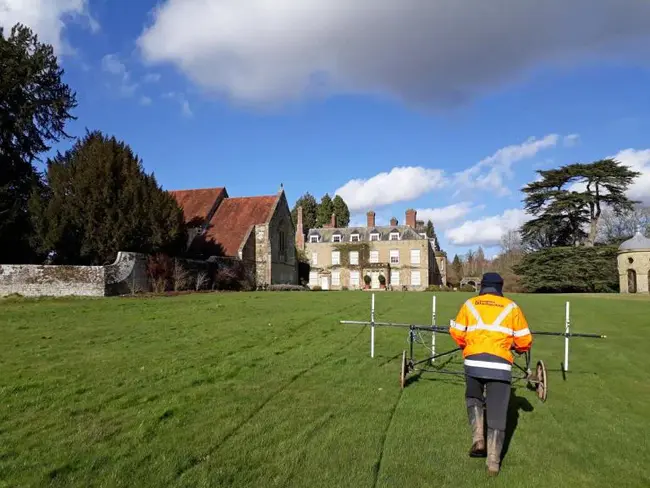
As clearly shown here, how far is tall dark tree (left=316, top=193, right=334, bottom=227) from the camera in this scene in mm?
76562

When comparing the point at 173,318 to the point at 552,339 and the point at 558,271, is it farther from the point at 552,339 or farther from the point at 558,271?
the point at 558,271

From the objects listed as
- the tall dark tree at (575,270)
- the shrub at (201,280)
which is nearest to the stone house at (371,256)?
the tall dark tree at (575,270)

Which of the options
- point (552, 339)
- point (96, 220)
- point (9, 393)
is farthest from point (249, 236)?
point (9, 393)

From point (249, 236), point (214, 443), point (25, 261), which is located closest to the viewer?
point (214, 443)

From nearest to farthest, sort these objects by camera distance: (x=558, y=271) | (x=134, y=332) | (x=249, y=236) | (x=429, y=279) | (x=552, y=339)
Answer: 1. (x=134, y=332)
2. (x=552, y=339)
3. (x=249, y=236)
4. (x=558, y=271)
5. (x=429, y=279)

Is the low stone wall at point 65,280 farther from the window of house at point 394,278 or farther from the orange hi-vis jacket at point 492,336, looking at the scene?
the window of house at point 394,278

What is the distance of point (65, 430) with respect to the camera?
5.07m

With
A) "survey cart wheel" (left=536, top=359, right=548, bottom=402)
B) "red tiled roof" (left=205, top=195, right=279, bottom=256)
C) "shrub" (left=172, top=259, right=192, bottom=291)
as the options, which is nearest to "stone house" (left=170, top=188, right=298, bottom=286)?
"red tiled roof" (left=205, top=195, right=279, bottom=256)

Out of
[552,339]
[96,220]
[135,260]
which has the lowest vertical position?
[552,339]

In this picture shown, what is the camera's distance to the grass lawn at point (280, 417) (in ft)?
14.1

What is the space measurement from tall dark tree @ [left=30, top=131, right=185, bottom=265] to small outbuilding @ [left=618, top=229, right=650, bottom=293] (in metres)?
37.4

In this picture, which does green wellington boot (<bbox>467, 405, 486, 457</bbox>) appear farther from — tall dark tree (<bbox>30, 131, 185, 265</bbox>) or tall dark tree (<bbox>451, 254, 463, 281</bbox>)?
tall dark tree (<bbox>451, 254, 463, 281</bbox>)

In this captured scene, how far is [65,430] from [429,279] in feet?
185

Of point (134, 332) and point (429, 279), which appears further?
point (429, 279)
